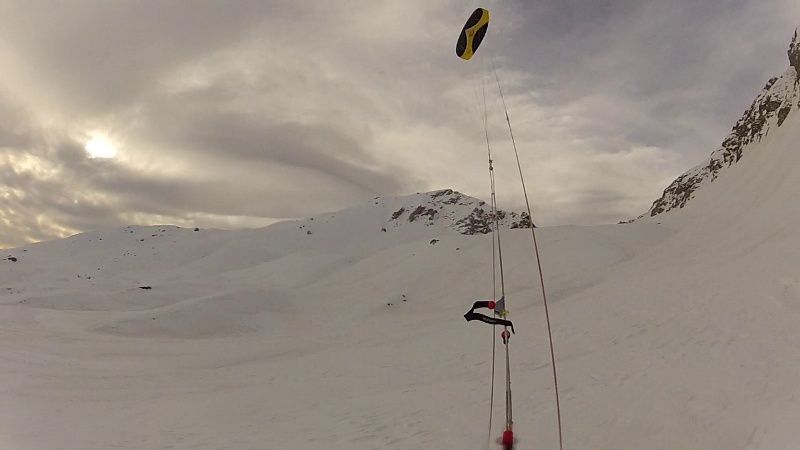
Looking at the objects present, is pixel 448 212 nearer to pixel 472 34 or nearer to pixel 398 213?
pixel 398 213

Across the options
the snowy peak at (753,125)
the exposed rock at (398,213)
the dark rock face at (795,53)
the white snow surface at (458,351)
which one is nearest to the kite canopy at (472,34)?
the white snow surface at (458,351)

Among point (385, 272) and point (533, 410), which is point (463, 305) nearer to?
point (385, 272)

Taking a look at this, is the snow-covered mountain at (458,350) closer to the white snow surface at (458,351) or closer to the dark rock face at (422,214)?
the white snow surface at (458,351)

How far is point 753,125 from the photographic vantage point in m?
58.0

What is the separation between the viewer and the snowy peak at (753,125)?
52.4 metres

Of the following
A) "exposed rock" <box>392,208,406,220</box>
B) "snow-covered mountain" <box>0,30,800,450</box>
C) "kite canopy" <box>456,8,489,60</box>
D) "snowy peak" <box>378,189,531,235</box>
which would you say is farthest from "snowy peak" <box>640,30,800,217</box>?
"exposed rock" <box>392,208,406,220</box>

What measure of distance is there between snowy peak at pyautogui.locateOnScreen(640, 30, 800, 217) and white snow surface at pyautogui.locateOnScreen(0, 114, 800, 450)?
5622 millimetres

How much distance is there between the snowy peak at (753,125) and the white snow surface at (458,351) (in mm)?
5622

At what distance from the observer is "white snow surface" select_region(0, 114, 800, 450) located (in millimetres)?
11203

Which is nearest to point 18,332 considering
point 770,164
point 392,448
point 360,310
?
point 360,310

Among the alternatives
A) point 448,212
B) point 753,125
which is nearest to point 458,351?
point 753,125

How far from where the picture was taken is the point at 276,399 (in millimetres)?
16688

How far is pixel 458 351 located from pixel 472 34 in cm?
1404

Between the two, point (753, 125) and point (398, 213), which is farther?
point (398, 213)
